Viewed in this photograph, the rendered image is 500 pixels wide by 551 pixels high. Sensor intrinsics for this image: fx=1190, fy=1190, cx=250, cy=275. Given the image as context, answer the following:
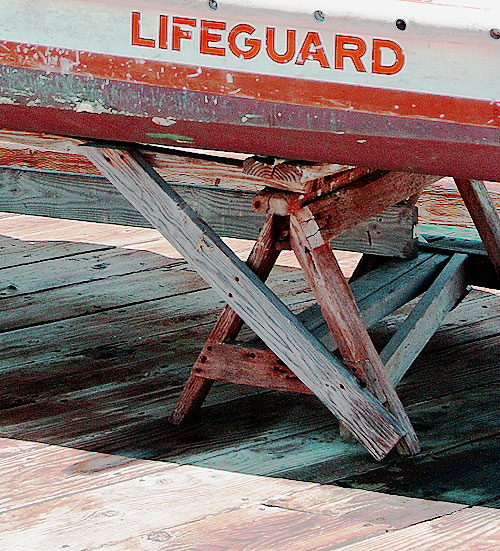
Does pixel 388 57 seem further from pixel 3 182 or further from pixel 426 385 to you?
pixel 3 182

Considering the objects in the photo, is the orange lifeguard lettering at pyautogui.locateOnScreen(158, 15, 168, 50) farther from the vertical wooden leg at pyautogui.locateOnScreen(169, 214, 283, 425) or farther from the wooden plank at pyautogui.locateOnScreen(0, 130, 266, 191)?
the vertical wooden leg at pyautogui.locateOnScreen(169, 214, 283, 425)

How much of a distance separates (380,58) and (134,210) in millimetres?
1554

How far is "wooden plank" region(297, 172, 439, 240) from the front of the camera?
9.11 ft

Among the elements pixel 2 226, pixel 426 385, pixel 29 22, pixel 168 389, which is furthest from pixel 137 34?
pixel 2 226

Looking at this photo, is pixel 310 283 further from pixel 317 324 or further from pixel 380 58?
pixel 380 58

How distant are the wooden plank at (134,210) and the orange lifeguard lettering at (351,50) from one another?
1.19 meters

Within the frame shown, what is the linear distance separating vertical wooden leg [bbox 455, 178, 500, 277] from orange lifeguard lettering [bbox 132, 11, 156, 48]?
1278 millimetres

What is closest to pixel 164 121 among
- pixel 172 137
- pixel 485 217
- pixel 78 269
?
pixel 172 137

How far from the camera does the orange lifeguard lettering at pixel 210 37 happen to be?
8.31 feet

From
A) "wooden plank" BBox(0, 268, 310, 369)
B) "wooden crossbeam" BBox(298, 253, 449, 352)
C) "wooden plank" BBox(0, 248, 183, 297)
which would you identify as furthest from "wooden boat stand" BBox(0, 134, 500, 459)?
"wooden plank" BBox(0, 248, 183, 297)

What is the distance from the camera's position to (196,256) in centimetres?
284

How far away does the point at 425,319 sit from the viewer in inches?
127

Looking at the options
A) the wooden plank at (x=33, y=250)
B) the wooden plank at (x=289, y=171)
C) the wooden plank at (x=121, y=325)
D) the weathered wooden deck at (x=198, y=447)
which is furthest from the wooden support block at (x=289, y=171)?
the wooden plank at (x=33, y=250)

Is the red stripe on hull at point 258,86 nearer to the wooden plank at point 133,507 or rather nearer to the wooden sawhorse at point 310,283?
the wooden sawhorse at point 310,283
